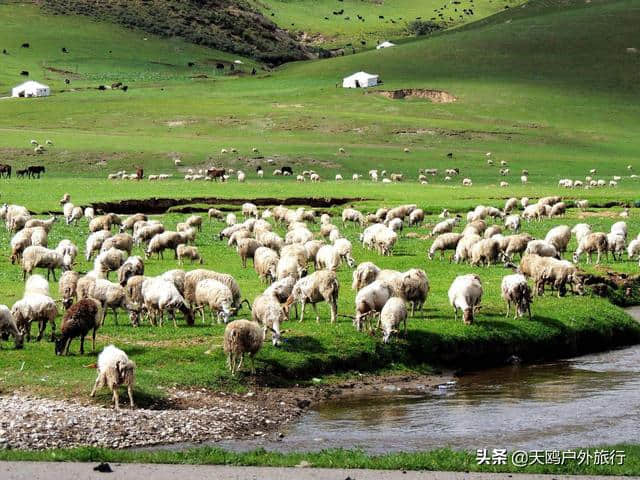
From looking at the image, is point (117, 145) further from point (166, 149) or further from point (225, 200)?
point (225, 200)

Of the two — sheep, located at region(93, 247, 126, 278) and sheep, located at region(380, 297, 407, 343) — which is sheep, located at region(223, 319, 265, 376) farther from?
sheep, located at region(93, 247, 126, 278)

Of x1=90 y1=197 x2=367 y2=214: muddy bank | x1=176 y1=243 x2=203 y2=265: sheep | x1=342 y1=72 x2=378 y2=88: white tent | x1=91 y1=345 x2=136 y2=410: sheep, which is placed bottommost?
x1=91 y1=345 x2=136 y2=410: sheep

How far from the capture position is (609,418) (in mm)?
18328

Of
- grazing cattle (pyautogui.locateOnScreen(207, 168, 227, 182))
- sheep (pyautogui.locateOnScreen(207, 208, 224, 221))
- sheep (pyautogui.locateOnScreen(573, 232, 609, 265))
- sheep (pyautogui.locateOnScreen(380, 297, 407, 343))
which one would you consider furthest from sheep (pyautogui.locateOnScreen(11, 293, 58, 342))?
grazing cattle (pyautogui.locateOnScreen(207, 168, 227, 182))

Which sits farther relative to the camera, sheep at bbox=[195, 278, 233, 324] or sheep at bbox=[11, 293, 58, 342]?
sheep at bbox=[195, 278, 233, 324]

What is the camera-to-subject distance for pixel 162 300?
22219mm

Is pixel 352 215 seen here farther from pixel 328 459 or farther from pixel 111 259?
pixel 328 459

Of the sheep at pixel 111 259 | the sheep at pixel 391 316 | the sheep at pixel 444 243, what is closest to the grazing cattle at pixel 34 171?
the sheep at pixel 444 243

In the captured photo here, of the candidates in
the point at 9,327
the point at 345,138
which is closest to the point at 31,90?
the point at 345,138

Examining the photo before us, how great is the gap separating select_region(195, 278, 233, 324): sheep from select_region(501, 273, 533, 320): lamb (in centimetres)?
684

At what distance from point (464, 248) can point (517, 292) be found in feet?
28.0

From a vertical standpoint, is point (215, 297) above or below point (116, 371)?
above

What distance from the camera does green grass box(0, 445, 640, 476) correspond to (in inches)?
555

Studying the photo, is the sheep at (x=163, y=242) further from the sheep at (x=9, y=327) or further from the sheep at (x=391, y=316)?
the sheep at (x=9, y=327)
